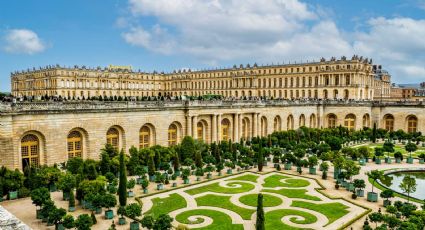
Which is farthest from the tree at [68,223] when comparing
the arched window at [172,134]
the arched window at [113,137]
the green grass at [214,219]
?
the arched window at [172,134]

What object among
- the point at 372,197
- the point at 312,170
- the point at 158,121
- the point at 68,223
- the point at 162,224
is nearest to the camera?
the point at 162,224

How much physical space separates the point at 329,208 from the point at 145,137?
2342cm

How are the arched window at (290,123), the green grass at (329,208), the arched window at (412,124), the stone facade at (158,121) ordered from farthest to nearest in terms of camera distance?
the arched window at (290,123) → the arched window at (412,124) → the stone facade at (158,121) → the green grass at (329,208)

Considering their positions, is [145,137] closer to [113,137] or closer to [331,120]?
[113,137]

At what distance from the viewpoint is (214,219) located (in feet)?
70.0

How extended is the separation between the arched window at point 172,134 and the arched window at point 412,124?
42822 millimetres

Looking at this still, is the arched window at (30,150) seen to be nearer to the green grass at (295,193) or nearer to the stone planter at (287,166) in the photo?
the green grass at (295,193)

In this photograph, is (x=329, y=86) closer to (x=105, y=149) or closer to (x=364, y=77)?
(x=364, y=77)

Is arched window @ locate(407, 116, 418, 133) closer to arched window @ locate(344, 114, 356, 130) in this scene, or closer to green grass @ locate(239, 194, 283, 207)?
arched window @ locate(344, 114, 356, 130)

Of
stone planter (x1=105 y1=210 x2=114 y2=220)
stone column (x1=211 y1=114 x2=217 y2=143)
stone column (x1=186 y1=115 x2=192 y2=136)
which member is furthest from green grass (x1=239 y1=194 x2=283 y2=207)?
stone column (x1=211 y1=114 x2=217 y2=143)

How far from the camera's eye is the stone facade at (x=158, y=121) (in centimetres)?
2991

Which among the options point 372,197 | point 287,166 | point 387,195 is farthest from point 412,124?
point 387,195

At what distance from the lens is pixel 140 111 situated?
38656mm

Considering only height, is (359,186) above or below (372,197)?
above
